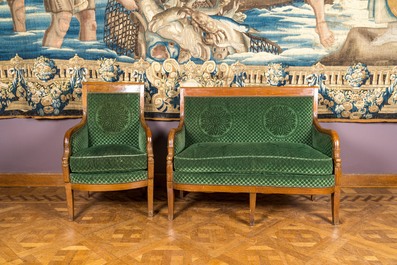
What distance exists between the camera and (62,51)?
346cm

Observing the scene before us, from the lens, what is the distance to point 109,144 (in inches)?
128

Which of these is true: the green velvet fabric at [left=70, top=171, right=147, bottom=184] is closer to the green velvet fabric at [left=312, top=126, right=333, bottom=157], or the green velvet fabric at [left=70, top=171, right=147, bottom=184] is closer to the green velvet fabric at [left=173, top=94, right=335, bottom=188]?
the green velvet fabric at [left=173, top=94, right=335, bottom=188]

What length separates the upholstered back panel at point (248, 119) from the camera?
325 centimetres

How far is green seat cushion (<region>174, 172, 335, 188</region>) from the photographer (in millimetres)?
2688

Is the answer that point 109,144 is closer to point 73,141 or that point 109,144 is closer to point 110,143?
point 110,143

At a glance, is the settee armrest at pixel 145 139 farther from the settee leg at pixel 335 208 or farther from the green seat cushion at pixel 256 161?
the settee leg at pixel 335 208

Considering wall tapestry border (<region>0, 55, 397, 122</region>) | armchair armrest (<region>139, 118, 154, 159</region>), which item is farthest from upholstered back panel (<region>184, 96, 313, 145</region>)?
armchair armrest (<region>139, 118, 154, 159</region>)

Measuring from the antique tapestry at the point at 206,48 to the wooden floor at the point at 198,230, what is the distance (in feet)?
3.27

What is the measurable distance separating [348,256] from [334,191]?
557 mm

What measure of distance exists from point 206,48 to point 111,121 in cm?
116

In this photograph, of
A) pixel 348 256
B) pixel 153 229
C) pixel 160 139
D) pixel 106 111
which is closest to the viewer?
pixel 348 256

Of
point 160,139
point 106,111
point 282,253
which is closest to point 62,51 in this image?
point 106,111

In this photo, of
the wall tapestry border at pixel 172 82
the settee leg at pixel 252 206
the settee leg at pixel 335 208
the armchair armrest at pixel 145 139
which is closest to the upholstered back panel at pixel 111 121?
the armchair armrest at pixel 145 139

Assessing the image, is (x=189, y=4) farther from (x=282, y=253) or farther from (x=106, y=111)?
(x=282, y=253)
